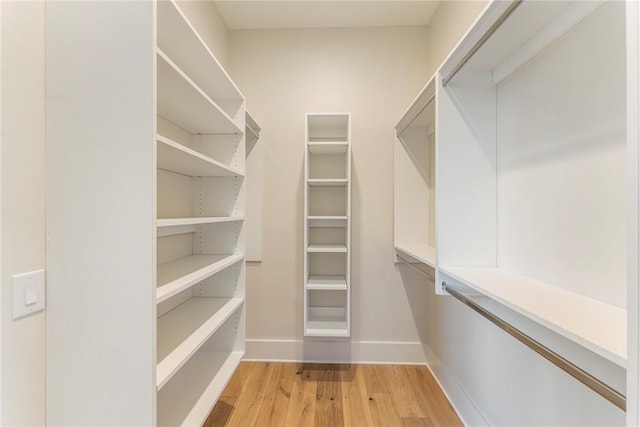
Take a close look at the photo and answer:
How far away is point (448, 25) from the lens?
6.43 feet

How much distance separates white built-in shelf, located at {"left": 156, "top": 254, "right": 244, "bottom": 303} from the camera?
1004 mm

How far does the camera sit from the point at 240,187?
172 centimetres

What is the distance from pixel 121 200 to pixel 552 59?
1.56 meters

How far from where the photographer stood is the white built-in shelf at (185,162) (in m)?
1.01

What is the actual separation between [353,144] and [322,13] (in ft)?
3.41

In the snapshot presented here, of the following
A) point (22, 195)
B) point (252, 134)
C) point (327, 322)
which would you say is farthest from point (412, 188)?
point (22, 195)

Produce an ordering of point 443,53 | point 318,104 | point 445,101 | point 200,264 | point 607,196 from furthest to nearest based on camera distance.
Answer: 1. point 318,104
2. point 443,53
3. point 200,264
4. point 445,101
5. point 607,196

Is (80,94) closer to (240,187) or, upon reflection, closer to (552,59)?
(240,187)

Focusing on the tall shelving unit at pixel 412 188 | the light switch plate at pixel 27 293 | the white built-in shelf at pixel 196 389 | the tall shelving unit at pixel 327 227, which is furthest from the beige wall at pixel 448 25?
the white built-in shelf at pixel 196 389

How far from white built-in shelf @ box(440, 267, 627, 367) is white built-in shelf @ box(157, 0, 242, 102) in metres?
1.45

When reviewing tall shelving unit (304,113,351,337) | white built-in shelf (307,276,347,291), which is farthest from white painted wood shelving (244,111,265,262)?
white built-in shelf (307,276,347,291)

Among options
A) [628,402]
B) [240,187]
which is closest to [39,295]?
[240,187]

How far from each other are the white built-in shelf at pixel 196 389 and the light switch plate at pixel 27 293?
A: 70cm

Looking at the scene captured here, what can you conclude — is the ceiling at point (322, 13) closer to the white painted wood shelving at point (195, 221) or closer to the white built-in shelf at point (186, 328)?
the white painted wood shelving at point (195, 221)
